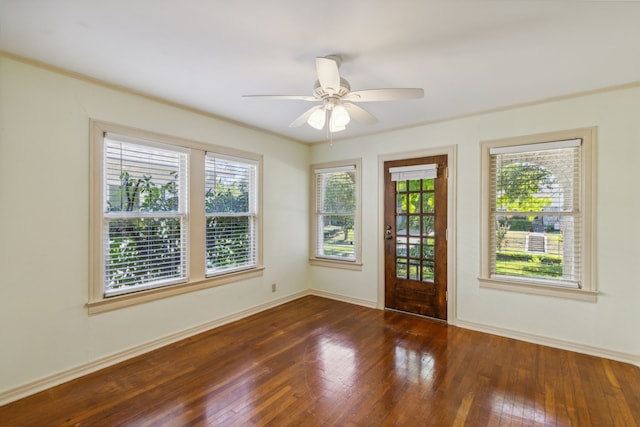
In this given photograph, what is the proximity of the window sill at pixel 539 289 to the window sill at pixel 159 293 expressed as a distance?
2.89m

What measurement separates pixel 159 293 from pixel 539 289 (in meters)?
3.94

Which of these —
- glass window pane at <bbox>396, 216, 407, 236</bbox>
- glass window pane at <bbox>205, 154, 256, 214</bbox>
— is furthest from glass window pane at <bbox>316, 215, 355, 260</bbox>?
glass window pane at <bbox>205, 154, 256, 214</bbox>

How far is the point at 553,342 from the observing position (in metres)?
3.11

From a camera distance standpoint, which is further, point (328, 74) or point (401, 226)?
point (401, 226)

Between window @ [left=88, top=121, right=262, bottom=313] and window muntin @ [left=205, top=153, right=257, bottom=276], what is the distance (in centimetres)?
1

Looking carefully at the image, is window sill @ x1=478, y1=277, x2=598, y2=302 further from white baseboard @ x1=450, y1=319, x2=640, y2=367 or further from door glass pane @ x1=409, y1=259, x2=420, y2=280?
door glass pane @ x1=409, y1=259, x2=420, y2=280

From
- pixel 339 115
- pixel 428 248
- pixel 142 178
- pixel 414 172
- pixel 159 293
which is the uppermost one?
pixel 339 115

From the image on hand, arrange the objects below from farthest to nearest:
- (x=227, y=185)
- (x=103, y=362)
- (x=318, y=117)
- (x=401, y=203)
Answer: (x=401, y=203), (x=227, y=185), (x=103, y=362), (x=318, y=117)

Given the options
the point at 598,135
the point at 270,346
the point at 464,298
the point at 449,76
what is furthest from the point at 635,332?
the point at 270,346

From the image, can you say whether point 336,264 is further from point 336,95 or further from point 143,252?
point 336,95

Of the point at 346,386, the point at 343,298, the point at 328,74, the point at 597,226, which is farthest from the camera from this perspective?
the point at 343,298

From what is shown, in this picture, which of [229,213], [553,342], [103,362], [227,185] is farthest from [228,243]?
[553,342]

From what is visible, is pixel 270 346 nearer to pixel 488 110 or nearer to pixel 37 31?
pixel 37 31

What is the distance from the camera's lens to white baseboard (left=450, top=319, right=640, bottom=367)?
2803 mm
